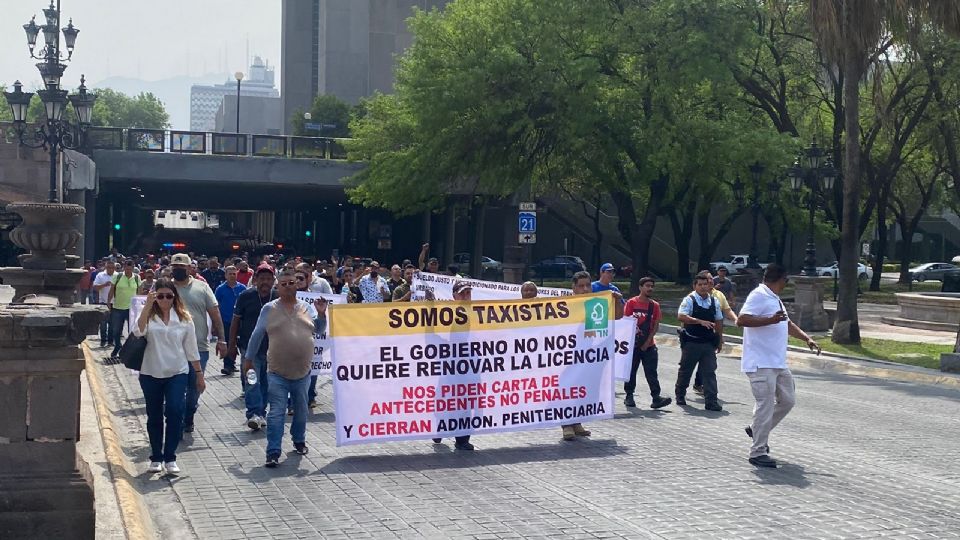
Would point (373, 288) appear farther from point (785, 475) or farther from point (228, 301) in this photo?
point (785, 475)

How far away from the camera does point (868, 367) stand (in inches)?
851

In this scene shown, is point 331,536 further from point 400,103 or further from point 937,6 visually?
point 400,103

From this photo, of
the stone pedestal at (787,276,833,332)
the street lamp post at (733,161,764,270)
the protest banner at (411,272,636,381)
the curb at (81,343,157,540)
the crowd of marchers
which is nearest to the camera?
the curb at (81,343,157,540)

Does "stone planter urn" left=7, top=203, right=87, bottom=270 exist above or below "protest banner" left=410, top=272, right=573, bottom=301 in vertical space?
above

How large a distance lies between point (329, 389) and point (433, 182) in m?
21.3

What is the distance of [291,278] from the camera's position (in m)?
10.9

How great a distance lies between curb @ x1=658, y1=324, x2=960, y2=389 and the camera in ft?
66.5

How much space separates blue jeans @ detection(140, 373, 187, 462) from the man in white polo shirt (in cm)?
505

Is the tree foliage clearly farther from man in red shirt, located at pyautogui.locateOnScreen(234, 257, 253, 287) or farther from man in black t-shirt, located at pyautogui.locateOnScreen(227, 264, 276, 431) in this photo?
man in black t-shirt, located at pyautogui.locateOnScreen(227, 264, 276, 431)

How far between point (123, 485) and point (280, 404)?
1756 mm

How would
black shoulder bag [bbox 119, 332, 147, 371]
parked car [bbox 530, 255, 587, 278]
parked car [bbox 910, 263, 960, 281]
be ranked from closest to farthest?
black shoulder bag [bbox 119, 332, 147, 371] → parked car [bbox 530, 255, 587, 278] → parked car [bbox 910, 263, 960, 281]

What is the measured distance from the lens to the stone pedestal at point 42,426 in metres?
7.05

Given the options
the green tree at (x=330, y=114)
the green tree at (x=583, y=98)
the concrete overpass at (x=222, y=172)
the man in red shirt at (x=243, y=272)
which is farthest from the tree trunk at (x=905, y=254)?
the man in red shirt at (x=243, y=272)

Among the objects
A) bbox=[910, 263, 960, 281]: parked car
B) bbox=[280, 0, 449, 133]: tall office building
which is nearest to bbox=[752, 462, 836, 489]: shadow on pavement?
bbox=[910, 263, 960, 281]: parked car
